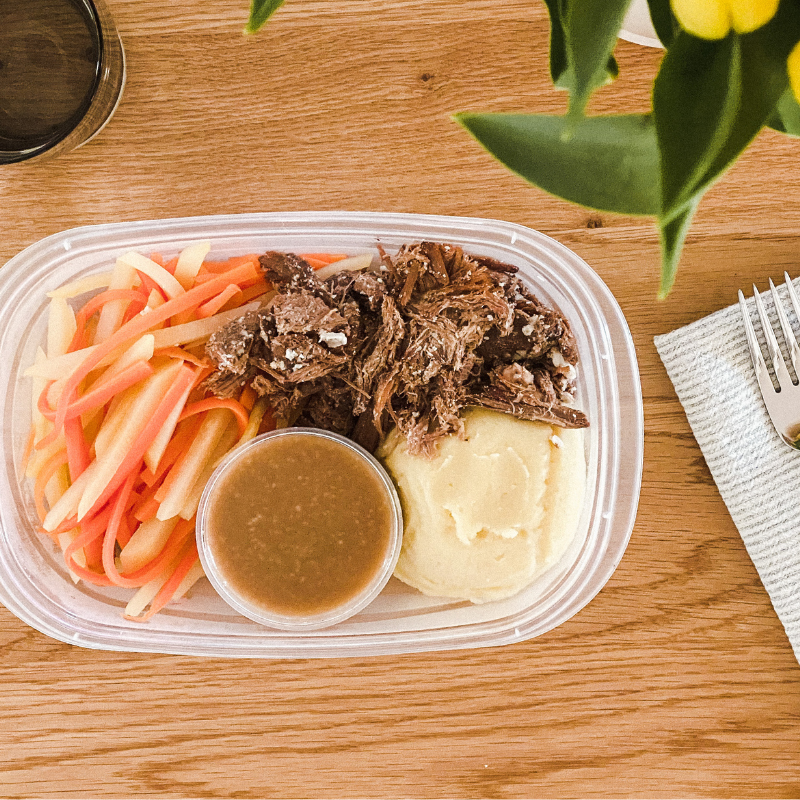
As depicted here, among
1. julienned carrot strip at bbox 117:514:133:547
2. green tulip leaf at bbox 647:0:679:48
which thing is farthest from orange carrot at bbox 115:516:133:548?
green tulip leaf at bbox 647:0:679:48

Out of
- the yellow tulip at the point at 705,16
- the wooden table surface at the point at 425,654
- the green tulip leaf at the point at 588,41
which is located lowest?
the wooden table surface at the point at 425,654

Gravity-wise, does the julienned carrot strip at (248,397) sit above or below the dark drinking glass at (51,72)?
below

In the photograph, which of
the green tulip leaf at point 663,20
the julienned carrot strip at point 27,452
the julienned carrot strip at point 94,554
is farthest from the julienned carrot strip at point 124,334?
the green tulip leaf at point 663,20

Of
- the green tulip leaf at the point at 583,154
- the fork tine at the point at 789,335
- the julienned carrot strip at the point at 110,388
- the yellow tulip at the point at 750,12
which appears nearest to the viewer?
the yellow tulip at the point at 750,12

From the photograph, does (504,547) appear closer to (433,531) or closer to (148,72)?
(433,531)

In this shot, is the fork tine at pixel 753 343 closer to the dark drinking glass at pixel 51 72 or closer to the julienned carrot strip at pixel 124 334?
the julienned carrot strip at pixel 124 334
